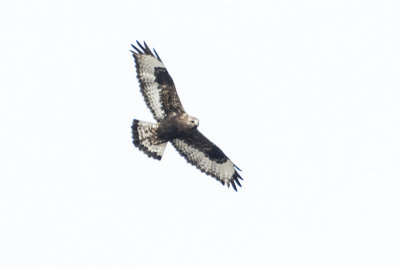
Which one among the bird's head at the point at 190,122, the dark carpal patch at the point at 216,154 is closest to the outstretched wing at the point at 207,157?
the dark carpal patch at the point at 216,154

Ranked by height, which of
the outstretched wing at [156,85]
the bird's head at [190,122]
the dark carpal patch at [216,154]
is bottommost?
the bird's head at [190,122]

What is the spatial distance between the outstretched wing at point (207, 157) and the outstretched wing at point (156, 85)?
0.76 metres

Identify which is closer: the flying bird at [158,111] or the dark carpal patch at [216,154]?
the flying bird at [158,111]

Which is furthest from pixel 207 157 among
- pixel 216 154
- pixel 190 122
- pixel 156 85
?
pixel 156 85

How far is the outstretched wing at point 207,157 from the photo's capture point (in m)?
14.8

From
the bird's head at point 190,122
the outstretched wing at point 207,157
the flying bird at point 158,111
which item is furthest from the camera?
the outstretched wing at point 207,157

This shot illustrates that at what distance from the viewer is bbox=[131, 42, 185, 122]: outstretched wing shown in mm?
14398

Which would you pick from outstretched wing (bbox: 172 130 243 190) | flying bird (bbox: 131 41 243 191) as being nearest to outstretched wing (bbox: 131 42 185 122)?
flying bird (bbox: 131 41 243 191)

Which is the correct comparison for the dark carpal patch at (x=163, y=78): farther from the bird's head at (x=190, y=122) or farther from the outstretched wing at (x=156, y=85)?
the bird's head at (x=190, y=122)

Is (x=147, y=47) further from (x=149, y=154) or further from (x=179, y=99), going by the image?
(x=149, y=154)

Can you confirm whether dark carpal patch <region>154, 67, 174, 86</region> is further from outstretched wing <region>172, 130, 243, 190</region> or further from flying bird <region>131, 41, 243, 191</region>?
outstretched wing <region>172, 130, 243, 190</region>

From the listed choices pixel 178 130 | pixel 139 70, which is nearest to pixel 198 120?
pixel 178 130

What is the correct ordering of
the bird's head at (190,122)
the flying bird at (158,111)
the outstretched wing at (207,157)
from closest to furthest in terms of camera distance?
the bird's head at (190,122), the flying bird at (158,111), the outstretched wing at (207,157)

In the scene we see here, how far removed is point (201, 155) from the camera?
1498cm
